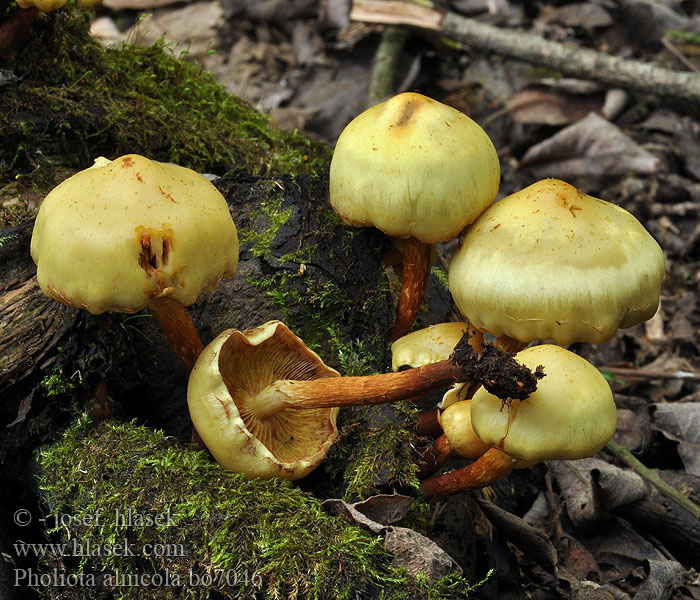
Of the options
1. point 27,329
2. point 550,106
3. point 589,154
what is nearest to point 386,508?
point 27,329

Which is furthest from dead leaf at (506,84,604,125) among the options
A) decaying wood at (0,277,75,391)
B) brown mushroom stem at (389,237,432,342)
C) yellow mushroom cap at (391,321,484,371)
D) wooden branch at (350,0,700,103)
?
decaying wood at (0,277,75,391)

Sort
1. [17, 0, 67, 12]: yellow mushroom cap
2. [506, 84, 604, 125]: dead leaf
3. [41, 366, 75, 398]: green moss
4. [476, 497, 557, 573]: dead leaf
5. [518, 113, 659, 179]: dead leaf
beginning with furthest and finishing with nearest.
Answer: [506, 84, 604, 125]: dead leaf < [518, 113, 659, 179]: dead leaf < [476, 497, 557, 573]: dead leaf < [17, 0, 67, 12]: yellow mushroom cap < [41, 366, 75, 398]: green moss

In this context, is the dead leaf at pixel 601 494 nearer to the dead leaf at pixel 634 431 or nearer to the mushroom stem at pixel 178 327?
the dead leaf at pixel 634 431

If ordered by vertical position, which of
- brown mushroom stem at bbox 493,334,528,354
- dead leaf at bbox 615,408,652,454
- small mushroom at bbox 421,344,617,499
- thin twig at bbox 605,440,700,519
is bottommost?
dead leaf at bbox 615,408,652,454

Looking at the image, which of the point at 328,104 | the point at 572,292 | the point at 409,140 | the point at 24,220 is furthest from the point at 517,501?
the point at 328,104

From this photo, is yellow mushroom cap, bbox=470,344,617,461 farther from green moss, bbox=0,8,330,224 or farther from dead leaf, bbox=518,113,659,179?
dead leaf, bbox=518,113,659,179

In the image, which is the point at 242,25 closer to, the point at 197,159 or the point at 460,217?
the point at 197,159

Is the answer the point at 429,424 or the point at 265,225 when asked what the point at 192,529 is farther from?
the point at 265,225

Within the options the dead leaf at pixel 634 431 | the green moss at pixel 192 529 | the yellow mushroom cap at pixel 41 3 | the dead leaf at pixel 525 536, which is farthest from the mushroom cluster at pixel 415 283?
the dead leaf at pixel 634 431
